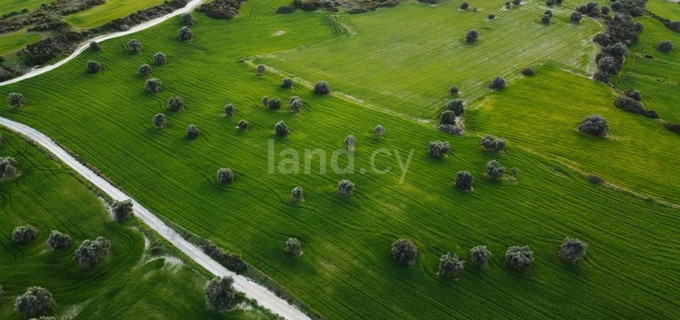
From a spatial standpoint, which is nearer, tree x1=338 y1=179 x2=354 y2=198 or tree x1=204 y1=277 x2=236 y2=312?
tree x1=204 y1=277 x2=236 y2=312

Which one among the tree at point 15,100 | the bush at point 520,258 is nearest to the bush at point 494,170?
the bush at point 520,258

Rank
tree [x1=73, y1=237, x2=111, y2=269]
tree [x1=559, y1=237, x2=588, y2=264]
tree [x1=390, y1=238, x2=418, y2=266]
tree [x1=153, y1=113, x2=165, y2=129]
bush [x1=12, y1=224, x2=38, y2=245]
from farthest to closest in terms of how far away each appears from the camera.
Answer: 1. tree [x1=153, y1=113, x2=165, y2=129]
2. bush [x1=12, y1=224, x2=38, y2=245]
3. tree [x1=559, y1=237, x2=588, y2=264]
4. tree [x1=390, y1=238, x2=418, y2=266]
5. tree [x1=73, y1=237, x2=111, y2=269]

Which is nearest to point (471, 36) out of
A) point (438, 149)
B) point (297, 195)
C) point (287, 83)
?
point (287, 83)

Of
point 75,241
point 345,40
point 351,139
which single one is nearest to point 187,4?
point 345,40

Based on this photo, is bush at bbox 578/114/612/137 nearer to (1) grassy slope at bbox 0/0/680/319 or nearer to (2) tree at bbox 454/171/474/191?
(1) grassy slope at bbox 0/0/680/319

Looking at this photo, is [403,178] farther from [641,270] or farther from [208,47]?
[208,47]

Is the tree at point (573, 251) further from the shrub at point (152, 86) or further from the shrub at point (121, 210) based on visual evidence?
the shrub at point (152, 86)

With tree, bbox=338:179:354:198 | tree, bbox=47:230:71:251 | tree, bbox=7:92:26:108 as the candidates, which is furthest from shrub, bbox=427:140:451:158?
tree, bbox=7:92:26:108
